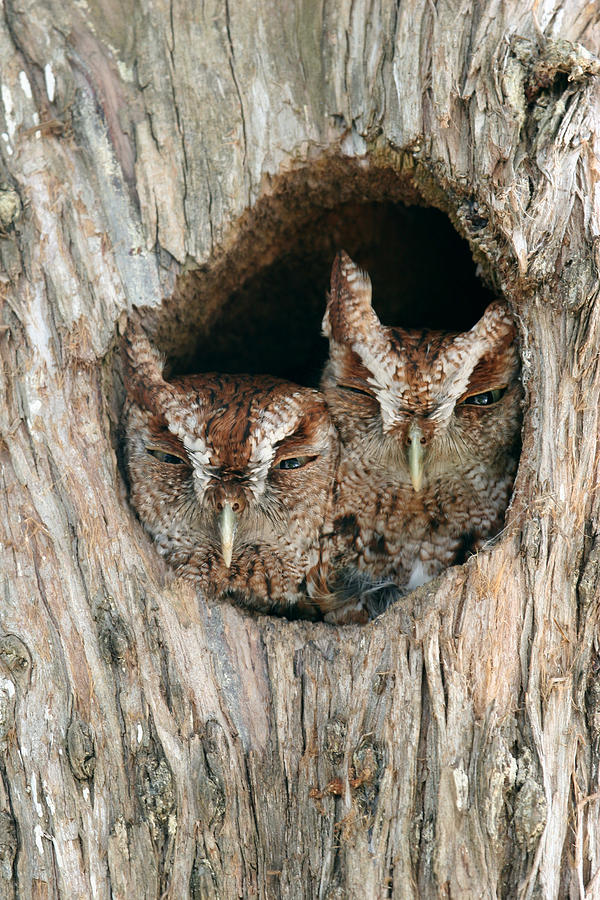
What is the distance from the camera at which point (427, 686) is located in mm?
2150

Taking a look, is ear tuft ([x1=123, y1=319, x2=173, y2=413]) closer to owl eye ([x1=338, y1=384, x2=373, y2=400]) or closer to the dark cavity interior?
the dark cavity interior

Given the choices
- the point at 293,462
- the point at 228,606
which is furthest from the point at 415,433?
the point at 228,606

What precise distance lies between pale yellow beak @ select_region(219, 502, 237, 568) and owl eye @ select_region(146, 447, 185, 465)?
12.3 inches

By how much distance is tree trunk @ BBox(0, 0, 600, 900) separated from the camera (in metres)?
2.11

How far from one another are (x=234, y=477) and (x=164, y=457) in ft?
1.08

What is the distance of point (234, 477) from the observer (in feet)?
8.21

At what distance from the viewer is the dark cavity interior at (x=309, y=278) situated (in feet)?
8.88

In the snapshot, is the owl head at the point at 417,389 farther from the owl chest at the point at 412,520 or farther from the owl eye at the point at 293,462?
the owl eye at the point at 293,462

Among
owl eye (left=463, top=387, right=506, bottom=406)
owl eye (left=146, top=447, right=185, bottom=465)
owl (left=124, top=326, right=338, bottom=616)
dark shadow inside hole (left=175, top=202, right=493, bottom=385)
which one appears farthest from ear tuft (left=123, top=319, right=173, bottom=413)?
owl eye (left=463, top=387, right=506, bottom=406)

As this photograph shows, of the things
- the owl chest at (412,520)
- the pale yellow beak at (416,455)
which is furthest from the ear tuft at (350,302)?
the owl chest at (412,520)

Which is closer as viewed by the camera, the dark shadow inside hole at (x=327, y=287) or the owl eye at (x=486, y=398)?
the owl eye at (x=486, y=398)

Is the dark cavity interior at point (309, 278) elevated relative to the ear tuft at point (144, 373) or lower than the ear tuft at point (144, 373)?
elevated

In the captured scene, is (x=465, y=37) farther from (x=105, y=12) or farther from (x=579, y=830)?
(x=579, y=830)

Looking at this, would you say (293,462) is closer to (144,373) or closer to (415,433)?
(415,433)
